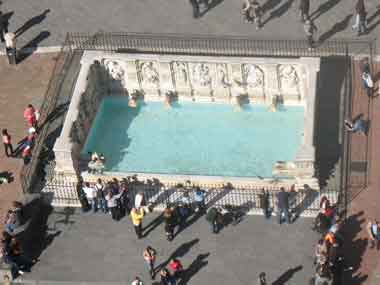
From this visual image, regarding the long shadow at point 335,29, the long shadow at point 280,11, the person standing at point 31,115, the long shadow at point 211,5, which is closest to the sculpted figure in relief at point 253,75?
the long shadow at point 335,29

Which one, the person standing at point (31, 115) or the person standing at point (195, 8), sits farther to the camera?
the person standing at point (195, 8)

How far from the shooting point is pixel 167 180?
5941 cm

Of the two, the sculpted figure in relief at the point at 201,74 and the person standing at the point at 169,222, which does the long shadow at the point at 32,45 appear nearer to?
the sculpted figure in relief at the point at 201,74

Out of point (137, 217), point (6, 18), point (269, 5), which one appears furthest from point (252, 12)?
point (137, 217)

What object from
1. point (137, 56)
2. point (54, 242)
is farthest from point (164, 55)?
point (54, 242)

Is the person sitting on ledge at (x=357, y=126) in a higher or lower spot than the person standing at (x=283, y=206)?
higher

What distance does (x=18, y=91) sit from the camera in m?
66.4

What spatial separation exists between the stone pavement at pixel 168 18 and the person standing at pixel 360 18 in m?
0.39

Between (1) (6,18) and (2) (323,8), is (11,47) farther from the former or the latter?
(2) (323,8)

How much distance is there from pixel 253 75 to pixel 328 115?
13.0 feet

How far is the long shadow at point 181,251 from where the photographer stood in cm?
5662

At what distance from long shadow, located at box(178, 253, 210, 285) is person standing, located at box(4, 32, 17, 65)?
672 inches

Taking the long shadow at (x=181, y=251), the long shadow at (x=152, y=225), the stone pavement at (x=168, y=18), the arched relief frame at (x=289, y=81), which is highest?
the stone pavement at (x=168, y=18)

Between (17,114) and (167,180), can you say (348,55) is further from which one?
(17,114)
